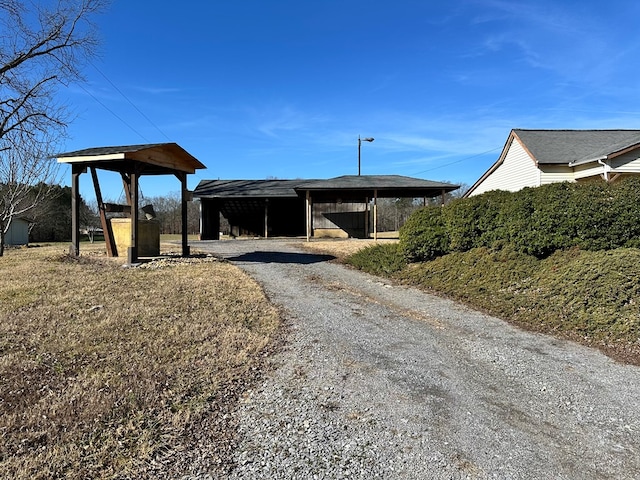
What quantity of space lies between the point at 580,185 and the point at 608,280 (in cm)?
238

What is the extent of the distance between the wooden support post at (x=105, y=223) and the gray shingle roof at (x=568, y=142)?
49.0 ft

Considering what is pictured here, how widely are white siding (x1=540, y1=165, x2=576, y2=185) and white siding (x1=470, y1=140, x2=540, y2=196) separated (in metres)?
0.21

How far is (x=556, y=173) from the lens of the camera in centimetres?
1587

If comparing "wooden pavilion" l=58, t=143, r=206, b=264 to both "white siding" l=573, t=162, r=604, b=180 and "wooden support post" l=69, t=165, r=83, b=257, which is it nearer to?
"wooden support post" l=69, t=165, r=83, b=257

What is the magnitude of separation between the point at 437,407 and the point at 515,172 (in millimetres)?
17625

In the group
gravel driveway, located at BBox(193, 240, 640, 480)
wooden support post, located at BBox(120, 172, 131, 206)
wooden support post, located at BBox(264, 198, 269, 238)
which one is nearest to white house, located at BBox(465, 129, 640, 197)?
gravel driveway, located at BBox(193, 240, 640, 480)

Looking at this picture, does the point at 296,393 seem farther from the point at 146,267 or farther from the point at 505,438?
the point at 146,267

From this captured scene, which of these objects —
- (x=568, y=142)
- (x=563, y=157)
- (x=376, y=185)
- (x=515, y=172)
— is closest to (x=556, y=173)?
(x=563, y=157)

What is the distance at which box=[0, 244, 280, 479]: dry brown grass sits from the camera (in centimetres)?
238

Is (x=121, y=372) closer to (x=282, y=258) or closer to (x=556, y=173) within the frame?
(x=282, y=258)

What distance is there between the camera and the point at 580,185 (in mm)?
7312

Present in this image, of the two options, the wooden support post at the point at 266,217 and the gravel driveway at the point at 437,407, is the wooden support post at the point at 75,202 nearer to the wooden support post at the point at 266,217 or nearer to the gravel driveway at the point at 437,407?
the gravel driveway at the point at 437,407

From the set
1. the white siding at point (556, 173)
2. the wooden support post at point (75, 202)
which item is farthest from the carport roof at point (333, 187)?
the wooden support post at point (75, 202)

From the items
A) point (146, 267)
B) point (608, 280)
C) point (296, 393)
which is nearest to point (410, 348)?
point (296, 393)
